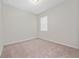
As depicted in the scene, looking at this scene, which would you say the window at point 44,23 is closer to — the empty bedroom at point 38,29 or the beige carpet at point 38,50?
the empty bedroom at point 38,29

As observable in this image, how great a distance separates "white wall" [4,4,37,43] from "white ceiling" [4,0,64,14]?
0.07 metres

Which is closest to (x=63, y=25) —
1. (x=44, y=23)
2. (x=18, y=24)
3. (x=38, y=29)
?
(x=44, y=23)

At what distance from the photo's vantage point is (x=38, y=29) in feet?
4.54

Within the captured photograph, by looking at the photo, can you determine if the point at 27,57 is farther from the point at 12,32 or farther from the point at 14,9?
the point at 14,9

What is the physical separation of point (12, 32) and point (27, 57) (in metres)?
0.50

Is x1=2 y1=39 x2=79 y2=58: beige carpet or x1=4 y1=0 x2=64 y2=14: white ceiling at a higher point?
x1=4 y1=0 x2=64 y2=14: white ceiling

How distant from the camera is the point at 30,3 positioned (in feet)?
4.35

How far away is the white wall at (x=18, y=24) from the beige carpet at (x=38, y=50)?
138 mm

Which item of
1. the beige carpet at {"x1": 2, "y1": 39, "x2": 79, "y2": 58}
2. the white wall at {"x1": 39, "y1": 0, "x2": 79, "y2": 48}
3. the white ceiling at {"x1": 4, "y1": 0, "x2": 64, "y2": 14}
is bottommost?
the beige carpet at {"x1": 2, "y1": 39, "x2": 79, "y2": 58}

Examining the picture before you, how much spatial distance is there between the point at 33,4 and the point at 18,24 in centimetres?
45

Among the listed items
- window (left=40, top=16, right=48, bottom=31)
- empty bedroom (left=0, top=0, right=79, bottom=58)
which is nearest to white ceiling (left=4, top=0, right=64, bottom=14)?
empty bedroom (left=0, top=0, right=79, bottom=58)

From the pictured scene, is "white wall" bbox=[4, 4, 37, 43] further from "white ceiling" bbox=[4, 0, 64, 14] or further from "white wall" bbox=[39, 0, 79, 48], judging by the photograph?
"white wall" bbox=[39, 0, 79, 48]

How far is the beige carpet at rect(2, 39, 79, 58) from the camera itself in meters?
1.27

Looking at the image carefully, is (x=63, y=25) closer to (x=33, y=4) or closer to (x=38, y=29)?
(x=38, y=29)
